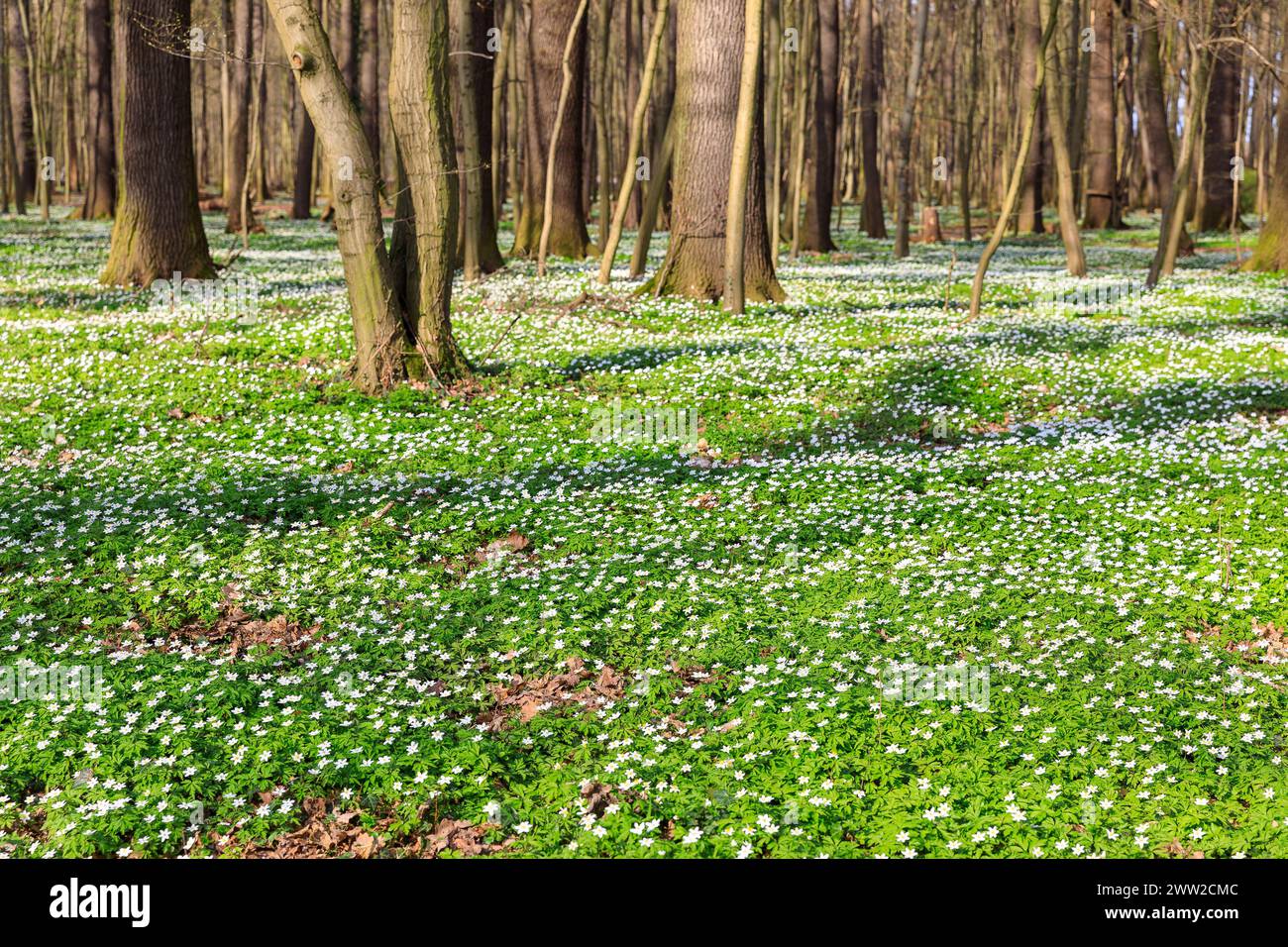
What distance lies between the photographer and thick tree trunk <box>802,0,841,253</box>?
86.7ft

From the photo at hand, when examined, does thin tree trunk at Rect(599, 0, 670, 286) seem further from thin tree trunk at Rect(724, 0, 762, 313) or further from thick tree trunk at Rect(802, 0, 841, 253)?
thick tree trunk at Rect(802, 0, 841, 253)

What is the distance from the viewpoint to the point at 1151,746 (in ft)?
16.0

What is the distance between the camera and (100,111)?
29953 millimetres

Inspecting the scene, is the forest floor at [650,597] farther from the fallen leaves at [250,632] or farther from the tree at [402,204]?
the tree at [402,204]

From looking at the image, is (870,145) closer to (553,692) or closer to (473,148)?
Result: (473,148)

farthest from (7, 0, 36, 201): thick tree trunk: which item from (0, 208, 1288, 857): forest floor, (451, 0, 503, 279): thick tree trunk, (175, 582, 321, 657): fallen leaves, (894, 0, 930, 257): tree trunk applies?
(175, 582, 321, 657): fallen leaves

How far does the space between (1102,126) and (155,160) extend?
89.2ft

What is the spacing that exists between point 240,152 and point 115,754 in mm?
24829

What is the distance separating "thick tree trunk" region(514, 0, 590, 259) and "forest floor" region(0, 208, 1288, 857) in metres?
10.3

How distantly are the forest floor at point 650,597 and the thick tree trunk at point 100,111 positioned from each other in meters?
19.1

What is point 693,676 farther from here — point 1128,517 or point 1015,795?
point 1128,517

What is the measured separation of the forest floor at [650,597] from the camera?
4.56 meters

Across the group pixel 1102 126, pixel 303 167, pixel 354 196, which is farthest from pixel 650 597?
pixel 303 167

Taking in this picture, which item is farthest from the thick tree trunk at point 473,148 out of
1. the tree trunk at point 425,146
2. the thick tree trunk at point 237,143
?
the thick tree trunk at point 237,143
